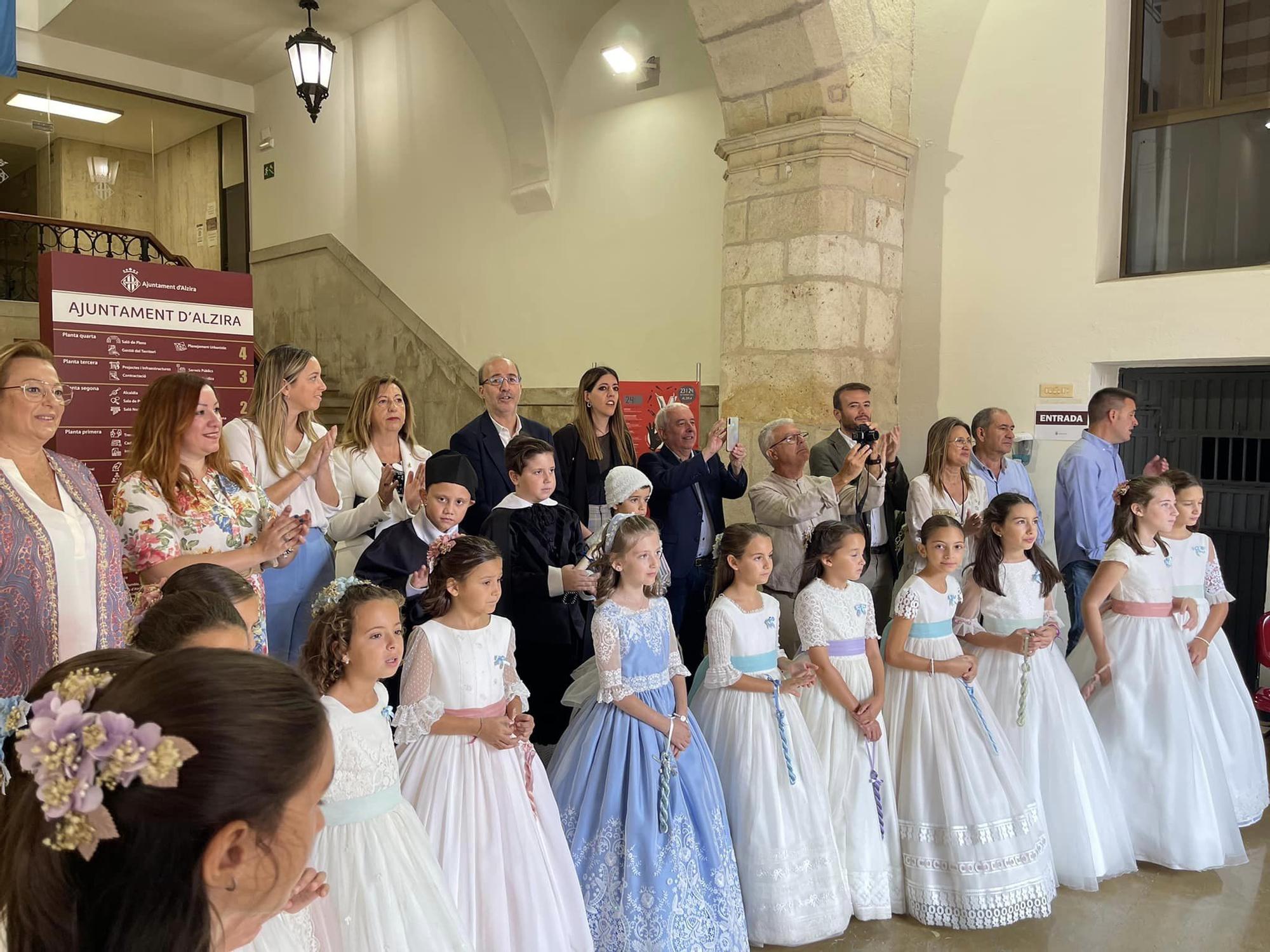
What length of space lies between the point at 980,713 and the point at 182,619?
2.56 m

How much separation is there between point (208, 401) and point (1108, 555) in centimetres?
339

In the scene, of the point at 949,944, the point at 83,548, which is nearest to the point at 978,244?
the point at 949,944

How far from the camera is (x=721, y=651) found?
10.2ft

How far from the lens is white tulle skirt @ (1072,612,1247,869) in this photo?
11.6 ft

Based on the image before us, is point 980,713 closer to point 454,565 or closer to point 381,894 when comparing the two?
point 454,565

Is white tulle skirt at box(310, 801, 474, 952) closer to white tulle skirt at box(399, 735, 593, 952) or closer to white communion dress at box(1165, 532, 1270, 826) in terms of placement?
white tulle skirt at box(399, 735, 593, 952)

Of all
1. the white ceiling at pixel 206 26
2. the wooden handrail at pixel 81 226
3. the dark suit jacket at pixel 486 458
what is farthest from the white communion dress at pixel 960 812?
the white ceiling at pixel 206 26

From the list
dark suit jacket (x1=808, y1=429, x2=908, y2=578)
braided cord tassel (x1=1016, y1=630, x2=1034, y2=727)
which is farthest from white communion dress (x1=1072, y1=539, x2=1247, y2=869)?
dark suit jacket (x1=808, y1=429, x2=908, y2=578)

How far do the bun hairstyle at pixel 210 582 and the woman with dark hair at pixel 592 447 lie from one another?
1.80 meters

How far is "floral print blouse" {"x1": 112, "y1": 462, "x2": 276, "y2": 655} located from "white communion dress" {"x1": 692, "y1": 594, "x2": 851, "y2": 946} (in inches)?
56.4

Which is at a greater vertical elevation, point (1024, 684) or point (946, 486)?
point (946, 486)

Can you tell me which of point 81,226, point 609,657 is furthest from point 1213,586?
point 81,226

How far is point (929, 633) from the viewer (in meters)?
3.40

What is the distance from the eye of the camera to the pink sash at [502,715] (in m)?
2.55
